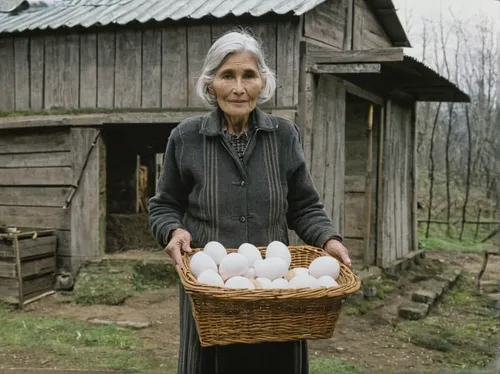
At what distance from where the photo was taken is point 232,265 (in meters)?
2.11

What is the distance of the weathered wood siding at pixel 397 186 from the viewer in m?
9.02

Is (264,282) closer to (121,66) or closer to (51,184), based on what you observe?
(121,66)

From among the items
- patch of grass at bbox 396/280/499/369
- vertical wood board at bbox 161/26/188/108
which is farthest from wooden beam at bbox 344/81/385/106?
patch of grass at bbox 396/280/499/369

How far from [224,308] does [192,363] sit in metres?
0.51

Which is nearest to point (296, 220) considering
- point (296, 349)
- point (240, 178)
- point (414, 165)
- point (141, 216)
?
point (240, 178)

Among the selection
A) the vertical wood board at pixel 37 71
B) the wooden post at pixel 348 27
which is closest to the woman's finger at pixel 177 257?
the vertical wood board at pixel 37 71

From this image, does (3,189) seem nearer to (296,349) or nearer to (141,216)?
(141,216)

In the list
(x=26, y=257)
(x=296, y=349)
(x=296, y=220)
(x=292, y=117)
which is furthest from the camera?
(x=26, y=257)

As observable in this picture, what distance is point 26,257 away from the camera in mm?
7461

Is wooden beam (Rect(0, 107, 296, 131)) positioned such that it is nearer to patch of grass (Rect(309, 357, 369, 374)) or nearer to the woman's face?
patch of grass (Rect(309, 357, 369, 374))

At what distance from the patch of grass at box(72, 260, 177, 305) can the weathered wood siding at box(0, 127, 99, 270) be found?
33 centimetres

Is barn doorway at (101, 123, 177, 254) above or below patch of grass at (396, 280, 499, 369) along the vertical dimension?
above

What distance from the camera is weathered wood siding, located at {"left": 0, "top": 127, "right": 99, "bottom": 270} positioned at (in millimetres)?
7859

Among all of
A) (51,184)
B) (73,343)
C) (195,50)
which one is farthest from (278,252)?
(51,184)
